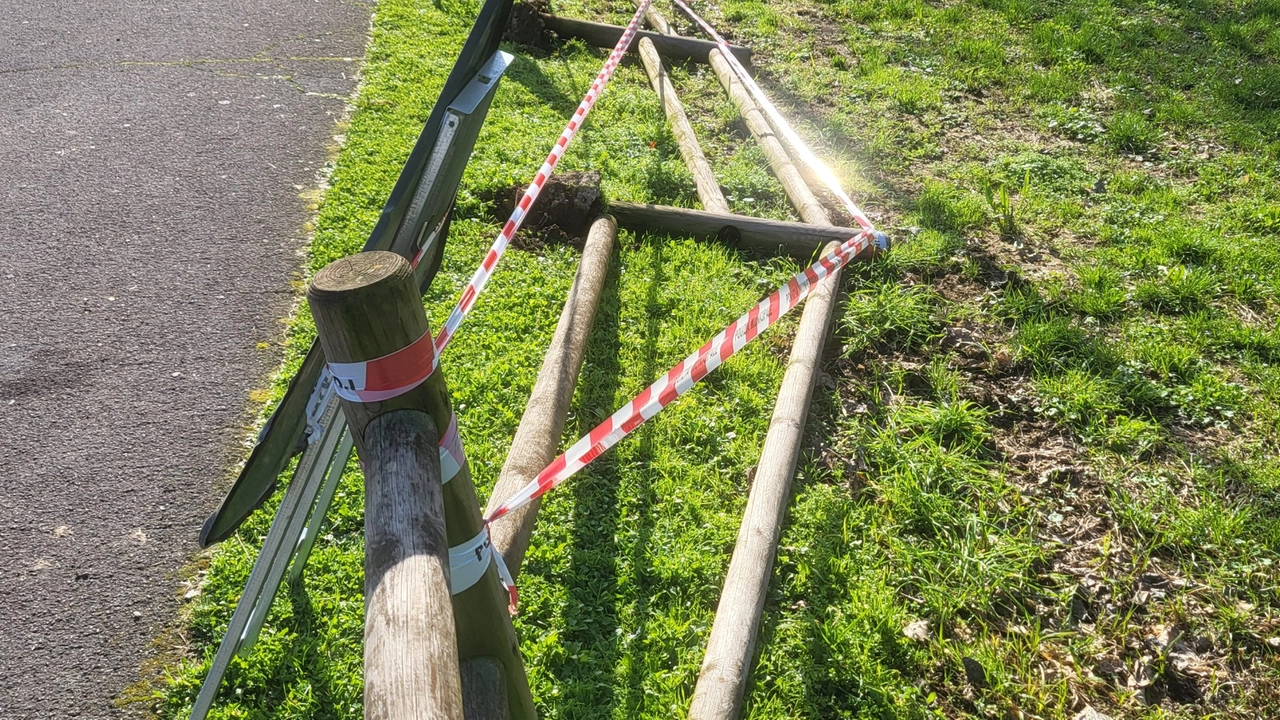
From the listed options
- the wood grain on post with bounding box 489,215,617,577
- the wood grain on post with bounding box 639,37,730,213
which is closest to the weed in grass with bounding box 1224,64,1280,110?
the wood grain on post with bounding box 639,37,730,213

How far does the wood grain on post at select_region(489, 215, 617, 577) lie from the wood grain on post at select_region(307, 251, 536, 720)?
93cm

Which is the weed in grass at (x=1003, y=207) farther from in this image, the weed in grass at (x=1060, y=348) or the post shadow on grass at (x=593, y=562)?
the post shadow on grass at (x=593, y=562)

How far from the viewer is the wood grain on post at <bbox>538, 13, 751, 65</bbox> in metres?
8.20

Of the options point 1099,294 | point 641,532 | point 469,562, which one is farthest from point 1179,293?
point 469,562

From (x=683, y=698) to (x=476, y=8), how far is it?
8.09m

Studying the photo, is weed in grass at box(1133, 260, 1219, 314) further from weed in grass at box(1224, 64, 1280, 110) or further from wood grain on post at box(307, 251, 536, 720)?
wood grain on post at box(307, 251, 536, 720)

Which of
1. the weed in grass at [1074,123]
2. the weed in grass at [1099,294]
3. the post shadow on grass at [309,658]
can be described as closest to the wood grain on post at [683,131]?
the weed in grass at [1099,294]

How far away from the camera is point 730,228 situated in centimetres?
529

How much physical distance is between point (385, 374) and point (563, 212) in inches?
148

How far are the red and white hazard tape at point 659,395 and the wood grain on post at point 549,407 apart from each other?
0.25 ft

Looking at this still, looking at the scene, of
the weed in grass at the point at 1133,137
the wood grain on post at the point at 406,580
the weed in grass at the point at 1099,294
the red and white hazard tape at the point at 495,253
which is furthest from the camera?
the weed in grass at the point at 1133,137

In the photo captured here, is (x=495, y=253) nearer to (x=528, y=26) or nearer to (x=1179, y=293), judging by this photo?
(x=1179, y=293)

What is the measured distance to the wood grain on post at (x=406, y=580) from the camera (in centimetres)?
114

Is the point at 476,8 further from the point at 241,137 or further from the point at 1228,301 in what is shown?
the point at 1228,301
